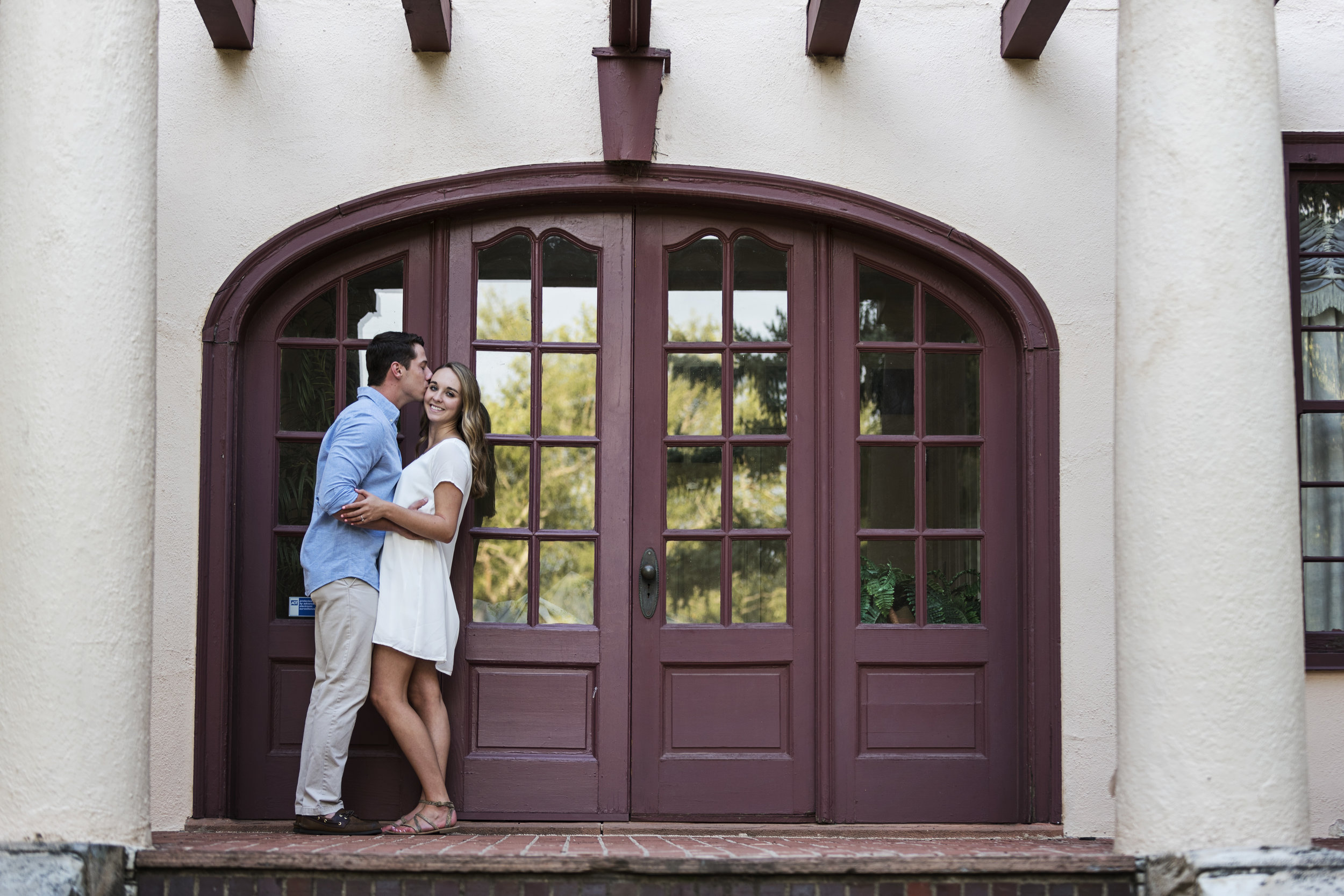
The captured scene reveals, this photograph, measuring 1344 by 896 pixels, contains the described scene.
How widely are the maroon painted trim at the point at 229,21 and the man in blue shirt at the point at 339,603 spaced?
1.58m

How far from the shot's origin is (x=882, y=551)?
4656 millimetres

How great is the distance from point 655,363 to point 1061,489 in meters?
1.72

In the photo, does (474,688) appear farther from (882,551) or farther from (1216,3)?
(1216,3)

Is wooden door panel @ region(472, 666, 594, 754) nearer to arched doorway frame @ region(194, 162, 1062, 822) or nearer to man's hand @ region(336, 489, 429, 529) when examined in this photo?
man's hand @ region(336, 489, 429, 529)

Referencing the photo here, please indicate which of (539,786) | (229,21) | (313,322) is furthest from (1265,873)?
(229,21)

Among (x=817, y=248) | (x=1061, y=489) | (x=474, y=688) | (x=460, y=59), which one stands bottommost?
(x=474, y=688)

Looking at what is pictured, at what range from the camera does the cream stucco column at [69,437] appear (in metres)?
3.32

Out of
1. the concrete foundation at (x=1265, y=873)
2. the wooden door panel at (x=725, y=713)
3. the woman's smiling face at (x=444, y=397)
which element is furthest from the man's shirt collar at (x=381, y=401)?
the concrete foundation at (x=1265, y=873)

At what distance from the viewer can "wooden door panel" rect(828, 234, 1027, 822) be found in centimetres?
455

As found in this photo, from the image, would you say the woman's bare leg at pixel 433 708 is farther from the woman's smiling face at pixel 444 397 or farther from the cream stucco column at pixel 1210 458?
the cream stucco column at pixel 1210 458

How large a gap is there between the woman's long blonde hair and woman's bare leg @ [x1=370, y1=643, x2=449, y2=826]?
72cm

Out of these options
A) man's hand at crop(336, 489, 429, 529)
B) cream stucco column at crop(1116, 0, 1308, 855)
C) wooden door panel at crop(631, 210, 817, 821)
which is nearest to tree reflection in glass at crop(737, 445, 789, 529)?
wooden door panel at crop(631, 210, 817, 821)

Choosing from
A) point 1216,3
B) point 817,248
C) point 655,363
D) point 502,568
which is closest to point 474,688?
point 502,568

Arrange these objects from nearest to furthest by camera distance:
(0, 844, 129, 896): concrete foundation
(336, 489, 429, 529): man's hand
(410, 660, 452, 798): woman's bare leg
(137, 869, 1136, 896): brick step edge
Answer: (0, 844, 129, 896): concrete foundation
(137, 869, 1136, 896): brick step edge
(336, 489, 429, 529): man's hand
(410, 660, 452, 798): woman's bare leg
